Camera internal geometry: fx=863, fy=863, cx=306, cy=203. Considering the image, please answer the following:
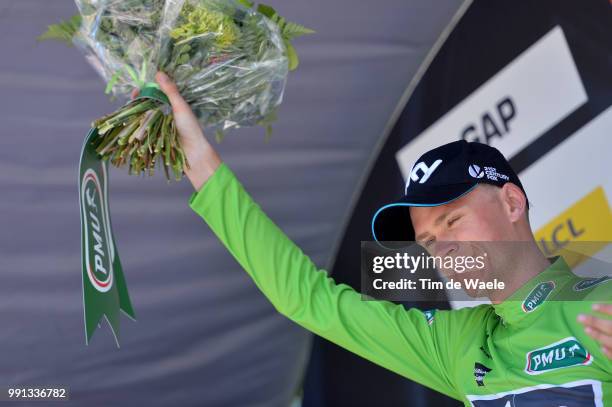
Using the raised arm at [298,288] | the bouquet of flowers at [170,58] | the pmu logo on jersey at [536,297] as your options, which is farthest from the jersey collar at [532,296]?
the bouquet of flowers at [170,58]

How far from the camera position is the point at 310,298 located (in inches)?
73.7

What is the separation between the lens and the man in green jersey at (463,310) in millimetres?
1633

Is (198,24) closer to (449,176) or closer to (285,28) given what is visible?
(285,28)

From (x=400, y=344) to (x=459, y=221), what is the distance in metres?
0.34

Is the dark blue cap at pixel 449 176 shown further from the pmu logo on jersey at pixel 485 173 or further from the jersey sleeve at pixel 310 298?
the jersey sleeve at pixel 310 298

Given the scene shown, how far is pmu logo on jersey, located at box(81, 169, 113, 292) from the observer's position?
5.41ft

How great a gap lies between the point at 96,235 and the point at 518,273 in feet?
2.72

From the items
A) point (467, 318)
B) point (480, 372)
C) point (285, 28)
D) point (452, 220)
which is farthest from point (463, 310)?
point (285, 28)

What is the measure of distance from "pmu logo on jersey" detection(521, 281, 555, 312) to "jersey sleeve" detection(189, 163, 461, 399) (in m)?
0.26

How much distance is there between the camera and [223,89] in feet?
5.83

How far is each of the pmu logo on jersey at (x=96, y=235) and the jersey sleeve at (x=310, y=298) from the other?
0.19 metres

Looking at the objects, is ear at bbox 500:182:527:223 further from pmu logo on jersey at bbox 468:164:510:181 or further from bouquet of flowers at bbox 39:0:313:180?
bouquet of flowers at bbox 39:0:313:180

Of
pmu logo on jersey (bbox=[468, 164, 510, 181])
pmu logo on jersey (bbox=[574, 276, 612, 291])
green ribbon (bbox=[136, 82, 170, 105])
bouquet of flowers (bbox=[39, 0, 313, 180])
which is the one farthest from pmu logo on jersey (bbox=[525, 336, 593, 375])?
green ribbon (bbox=[136, 82, 170, 105])

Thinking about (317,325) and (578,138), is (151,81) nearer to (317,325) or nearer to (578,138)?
(317,325)
